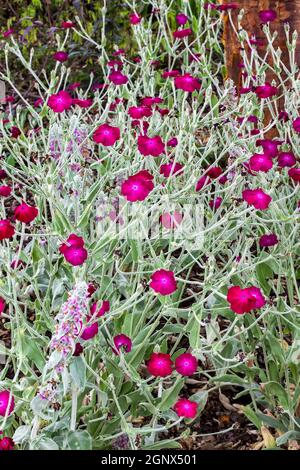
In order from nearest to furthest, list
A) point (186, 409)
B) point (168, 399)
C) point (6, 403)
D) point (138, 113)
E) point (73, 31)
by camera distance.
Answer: point (6, 403) < point (186, 409) < point (168, 399) < point (138, 113) < point (73, 31)

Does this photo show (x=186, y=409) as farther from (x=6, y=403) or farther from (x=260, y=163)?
(x=260, y=163)

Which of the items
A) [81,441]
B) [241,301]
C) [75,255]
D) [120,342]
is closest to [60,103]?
[75,255]

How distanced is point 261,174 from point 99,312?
0.78 m

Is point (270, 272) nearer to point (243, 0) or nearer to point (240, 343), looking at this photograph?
point (240, 343)

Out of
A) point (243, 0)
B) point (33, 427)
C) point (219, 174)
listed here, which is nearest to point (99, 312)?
point (33, 427)

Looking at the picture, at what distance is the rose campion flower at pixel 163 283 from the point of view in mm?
1990

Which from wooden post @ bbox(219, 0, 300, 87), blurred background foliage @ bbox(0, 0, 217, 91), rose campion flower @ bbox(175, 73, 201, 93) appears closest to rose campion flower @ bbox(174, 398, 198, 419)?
rose campion flower @ bbox(175, 73, 201, 93)

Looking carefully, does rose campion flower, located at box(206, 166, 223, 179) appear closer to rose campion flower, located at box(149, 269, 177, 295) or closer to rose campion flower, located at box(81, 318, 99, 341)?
rose campion flower, located at box(149, 269, 177, 295)

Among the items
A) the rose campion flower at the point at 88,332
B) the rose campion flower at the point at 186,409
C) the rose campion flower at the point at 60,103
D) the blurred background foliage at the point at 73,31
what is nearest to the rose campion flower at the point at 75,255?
the rose campion flower at the point at 88,332

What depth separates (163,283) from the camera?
2.00 meters

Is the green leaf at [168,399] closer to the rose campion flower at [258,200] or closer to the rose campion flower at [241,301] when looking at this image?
the rose campion flower at [241,301]

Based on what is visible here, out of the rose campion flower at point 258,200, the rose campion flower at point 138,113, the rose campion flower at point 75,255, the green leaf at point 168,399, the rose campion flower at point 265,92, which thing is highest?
the rose campion flower at point 138,113

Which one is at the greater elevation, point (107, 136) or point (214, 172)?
point (107, 136)

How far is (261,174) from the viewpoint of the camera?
8.23 feet
